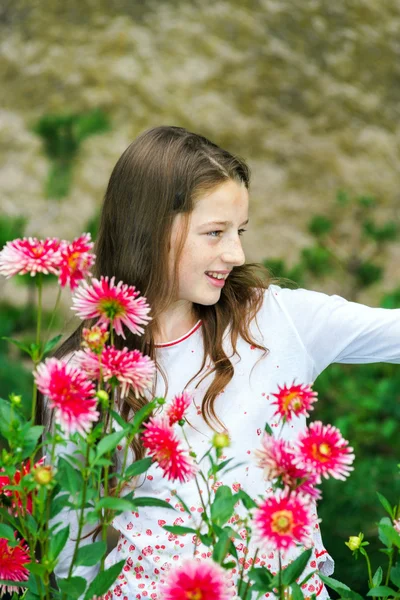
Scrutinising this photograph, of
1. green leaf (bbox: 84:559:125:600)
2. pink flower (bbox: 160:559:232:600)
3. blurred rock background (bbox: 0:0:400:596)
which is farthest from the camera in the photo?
blurred rock background (bbox: 0:0:400:596)

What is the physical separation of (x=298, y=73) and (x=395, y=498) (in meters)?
1.78

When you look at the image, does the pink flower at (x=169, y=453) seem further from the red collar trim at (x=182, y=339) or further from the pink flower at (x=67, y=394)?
the red collar trim at (x=182, y=339)

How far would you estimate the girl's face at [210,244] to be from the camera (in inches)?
41.5

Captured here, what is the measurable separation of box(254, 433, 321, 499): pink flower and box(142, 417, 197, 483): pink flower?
3.1 inches

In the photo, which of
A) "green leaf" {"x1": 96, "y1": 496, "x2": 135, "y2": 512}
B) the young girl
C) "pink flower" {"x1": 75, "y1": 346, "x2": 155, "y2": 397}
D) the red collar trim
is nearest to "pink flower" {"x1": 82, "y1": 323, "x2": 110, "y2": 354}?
"pink flower" {"x1": 75, "y1": 346, "x2": 155, "y2": 397}

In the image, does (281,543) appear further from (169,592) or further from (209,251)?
(209,251)

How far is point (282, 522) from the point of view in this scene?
545 mm

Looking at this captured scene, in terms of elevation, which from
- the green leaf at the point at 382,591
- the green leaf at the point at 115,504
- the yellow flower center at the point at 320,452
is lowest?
the green leaf at the point at 382,591

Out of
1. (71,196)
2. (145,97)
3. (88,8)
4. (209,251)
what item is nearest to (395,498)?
(209,251)

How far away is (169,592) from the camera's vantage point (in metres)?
0.53

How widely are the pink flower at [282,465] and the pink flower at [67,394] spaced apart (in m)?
0.12

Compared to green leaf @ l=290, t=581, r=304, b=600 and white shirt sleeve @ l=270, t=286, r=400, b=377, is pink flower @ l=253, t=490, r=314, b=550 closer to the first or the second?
green leaf @ l=290, t=581, r=304, b=600

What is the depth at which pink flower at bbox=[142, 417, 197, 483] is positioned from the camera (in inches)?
25.1

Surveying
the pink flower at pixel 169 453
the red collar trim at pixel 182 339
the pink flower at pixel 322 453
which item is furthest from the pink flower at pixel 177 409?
the red collar trim at pixel 182 339
